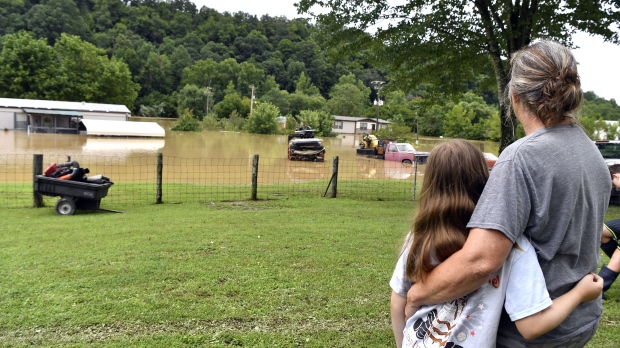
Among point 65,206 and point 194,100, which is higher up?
point 194,100

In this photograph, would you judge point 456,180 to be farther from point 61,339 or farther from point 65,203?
point 65,203

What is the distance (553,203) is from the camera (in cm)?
139

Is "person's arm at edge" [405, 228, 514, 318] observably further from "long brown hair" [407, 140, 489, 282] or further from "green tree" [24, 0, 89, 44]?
"green tree" [24, 0, 89, 44]

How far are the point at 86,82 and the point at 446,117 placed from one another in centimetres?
5191

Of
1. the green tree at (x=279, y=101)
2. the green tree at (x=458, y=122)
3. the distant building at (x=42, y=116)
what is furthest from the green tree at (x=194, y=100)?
the green tree at (x=458, y=122)

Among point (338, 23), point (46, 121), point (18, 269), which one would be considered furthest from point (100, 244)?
point (46, 121)

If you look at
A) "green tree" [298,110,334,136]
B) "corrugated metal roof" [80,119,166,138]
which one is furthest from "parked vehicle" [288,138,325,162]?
"green tree" [298,110,334,136]

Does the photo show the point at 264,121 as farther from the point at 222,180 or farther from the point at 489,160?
the point at 489,160

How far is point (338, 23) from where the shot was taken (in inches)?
418

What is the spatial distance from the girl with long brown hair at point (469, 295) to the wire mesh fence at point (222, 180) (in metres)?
9.18

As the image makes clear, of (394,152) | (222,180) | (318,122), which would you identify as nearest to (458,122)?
(318,122)

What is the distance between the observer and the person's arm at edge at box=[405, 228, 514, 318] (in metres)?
1.37

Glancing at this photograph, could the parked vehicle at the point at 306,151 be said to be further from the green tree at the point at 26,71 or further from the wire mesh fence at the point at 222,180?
the green tree at the point at 26,71

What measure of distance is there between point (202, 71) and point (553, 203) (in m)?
103
